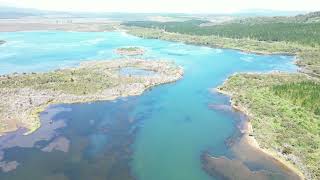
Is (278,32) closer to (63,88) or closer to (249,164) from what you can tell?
(63,88)

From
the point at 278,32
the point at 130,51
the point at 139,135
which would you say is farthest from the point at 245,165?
the point at 278,32

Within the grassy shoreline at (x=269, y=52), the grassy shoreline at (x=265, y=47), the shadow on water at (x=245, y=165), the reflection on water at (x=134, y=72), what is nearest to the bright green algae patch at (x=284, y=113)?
the grassy shoreline at (x=269, y=52)

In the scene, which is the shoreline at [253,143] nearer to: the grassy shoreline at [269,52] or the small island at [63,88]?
the grassy shoreline at [269,52]

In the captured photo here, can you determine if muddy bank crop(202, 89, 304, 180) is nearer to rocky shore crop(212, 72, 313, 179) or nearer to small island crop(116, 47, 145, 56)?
rocky shore crop(212, 72, 313, 179)

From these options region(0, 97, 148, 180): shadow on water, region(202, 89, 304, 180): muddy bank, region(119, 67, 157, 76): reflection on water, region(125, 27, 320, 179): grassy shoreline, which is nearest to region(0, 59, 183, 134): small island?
region(119, 67, 157, 76): reflection on water

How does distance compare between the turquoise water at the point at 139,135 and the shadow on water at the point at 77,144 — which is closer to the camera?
the shadow on water at the point at 77,144

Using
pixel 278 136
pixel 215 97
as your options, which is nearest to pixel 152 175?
pixel 278 136

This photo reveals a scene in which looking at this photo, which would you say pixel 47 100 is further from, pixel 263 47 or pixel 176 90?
pixel 263 47
